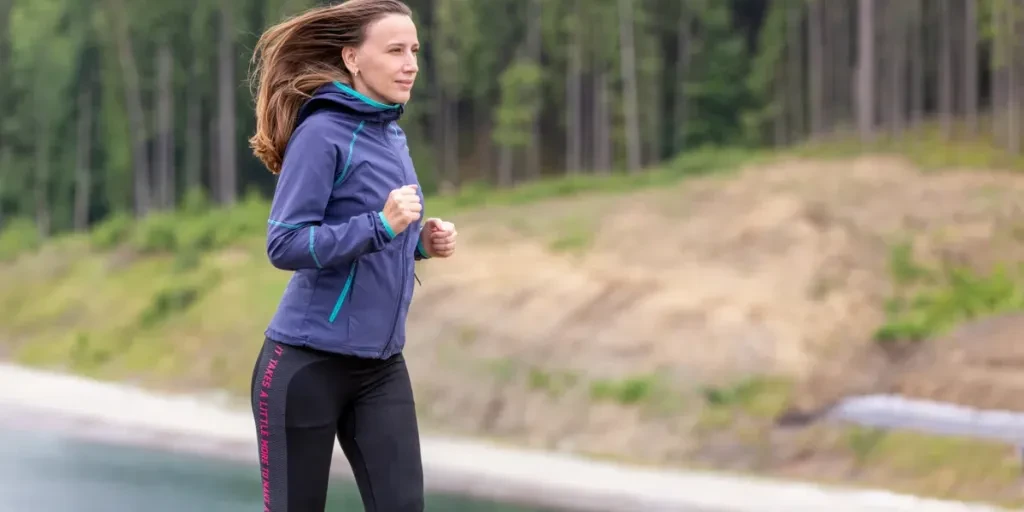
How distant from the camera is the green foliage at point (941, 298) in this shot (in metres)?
9.22

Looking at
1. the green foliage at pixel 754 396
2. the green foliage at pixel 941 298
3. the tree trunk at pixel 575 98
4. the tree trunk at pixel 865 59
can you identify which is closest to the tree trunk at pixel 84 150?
the tree trunk at pixel 575 98

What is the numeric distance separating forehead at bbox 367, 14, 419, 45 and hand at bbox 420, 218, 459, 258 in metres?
0.35

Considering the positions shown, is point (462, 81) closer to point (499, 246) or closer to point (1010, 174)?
point (499, 246)

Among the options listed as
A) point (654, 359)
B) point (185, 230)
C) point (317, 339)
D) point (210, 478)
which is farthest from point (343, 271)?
point (185, 230)

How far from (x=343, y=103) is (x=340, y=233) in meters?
0.24

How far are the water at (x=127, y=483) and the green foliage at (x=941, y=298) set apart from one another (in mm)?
3590

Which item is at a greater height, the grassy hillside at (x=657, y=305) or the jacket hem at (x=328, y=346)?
the jacket hem at (x=328, y=346)

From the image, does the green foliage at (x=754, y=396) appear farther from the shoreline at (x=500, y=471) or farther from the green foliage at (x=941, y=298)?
the green foliage at (x=941, y=298)

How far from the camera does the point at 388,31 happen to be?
2320mm

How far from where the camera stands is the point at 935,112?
630 inches

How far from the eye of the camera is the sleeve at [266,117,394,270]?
2.16 metres

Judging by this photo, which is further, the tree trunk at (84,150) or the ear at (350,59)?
the tree trunk at (84,150)

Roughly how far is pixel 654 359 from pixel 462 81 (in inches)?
294

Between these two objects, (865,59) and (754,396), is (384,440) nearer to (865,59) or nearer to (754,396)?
(754,396)
